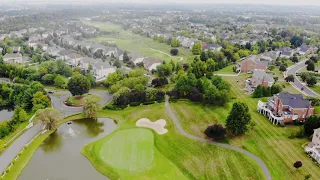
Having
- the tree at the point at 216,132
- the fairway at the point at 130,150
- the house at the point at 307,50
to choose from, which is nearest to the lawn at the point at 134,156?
the fairway at the point at 130,150

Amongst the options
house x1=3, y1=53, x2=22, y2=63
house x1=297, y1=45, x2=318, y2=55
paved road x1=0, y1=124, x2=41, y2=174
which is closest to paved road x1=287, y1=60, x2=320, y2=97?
house x1=297, y1=45, x2=318, y2=55

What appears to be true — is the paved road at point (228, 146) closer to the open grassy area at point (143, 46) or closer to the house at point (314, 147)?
the house at point (314, 147)

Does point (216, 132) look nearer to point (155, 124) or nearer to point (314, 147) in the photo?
point (155, 124)

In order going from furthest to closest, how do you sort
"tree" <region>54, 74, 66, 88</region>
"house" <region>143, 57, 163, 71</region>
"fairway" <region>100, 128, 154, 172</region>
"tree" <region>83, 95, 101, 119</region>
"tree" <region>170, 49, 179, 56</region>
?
"tree" <region>170, 49, 179, 56</region>, "house" <region>143, 57, 163, 71</region>, "tree" <region>54, 74, 66, 88</region>, "tree" <region>83, 95, 101, 119</region>, "fairway" <region>100, 128, 154, 172</region>

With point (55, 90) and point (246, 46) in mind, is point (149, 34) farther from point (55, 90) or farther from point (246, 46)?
point (55, 90)

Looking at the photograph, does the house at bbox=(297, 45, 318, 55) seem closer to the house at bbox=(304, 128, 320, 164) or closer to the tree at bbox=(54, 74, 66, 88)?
the house at bbox=(304, 128, 320, 164)

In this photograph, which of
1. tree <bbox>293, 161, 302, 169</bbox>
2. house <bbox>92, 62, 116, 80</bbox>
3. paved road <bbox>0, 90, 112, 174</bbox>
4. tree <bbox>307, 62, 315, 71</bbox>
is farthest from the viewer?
tree <bbox>307, 62, 315, 71</bbox>
